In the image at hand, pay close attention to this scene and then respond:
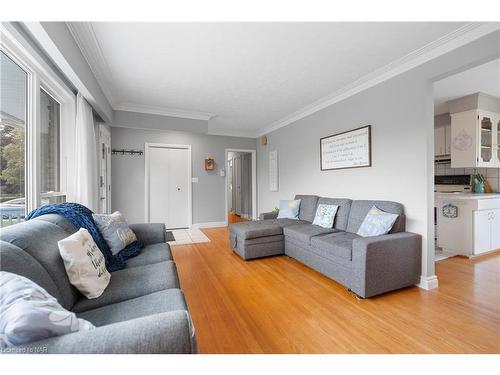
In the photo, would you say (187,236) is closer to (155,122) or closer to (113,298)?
(155,122)

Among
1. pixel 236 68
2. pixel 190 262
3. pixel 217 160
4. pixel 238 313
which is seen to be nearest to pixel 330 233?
pixel 238 313

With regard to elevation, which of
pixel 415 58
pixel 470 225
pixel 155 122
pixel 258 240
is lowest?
pixel 258 240

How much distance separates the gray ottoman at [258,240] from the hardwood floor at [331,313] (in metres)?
0.33

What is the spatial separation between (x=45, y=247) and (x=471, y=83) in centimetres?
480

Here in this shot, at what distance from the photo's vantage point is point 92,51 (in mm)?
2244

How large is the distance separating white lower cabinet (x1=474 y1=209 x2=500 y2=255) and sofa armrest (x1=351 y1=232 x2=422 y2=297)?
163 centimetres

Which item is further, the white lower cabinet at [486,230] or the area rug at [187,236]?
the area rug at [187,236]

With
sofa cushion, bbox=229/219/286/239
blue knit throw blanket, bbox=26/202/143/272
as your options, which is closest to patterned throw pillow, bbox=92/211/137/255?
blue knit throw blanket, bbox=26/202/143/272

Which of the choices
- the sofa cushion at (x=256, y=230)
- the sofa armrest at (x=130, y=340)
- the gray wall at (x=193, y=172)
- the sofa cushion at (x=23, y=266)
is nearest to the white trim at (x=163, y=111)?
the gray wall at (x=193, y=172)

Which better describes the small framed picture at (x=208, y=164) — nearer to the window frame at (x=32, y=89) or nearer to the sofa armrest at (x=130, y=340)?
the window frame at (x=32, y=89)

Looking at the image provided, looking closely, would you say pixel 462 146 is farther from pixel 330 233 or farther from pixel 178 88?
pixel 178 88

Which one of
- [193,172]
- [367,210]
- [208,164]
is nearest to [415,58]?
[367,210]

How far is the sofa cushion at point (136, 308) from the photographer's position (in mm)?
1098
